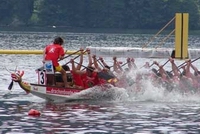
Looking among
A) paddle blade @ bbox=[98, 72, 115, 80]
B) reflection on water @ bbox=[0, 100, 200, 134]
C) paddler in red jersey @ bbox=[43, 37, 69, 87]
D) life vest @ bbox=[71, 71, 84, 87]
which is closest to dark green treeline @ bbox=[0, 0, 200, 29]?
life vest @ bbox=[71, 71, 84, 87]

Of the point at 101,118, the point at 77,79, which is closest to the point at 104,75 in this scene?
the point at 77,79

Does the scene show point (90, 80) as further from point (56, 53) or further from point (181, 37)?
point (181, 37)

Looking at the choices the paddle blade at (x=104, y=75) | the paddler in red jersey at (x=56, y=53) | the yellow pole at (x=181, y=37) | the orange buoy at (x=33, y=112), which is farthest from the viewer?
the yellow pole at (x=181, y=37)

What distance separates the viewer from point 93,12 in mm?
160000

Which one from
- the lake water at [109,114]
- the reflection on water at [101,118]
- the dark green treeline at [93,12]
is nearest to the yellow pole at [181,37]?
the lake water at [109,114]

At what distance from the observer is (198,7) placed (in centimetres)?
15662

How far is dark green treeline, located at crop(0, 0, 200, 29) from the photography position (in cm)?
15562

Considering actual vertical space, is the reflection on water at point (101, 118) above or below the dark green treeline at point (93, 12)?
below

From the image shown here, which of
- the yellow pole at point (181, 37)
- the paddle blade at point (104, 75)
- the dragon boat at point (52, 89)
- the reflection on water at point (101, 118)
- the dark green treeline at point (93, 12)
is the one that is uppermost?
the dark green treeline at point (93, 12)

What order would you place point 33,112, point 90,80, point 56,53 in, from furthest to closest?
point 90,80 → point 56,53 → point 33,112

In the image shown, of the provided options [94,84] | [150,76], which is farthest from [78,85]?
[150,76]

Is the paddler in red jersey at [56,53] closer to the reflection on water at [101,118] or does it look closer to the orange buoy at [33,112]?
the reflection on water at [101,118]

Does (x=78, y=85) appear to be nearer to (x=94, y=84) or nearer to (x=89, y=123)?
(x=94, y=84)

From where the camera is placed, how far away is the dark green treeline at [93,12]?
156m
